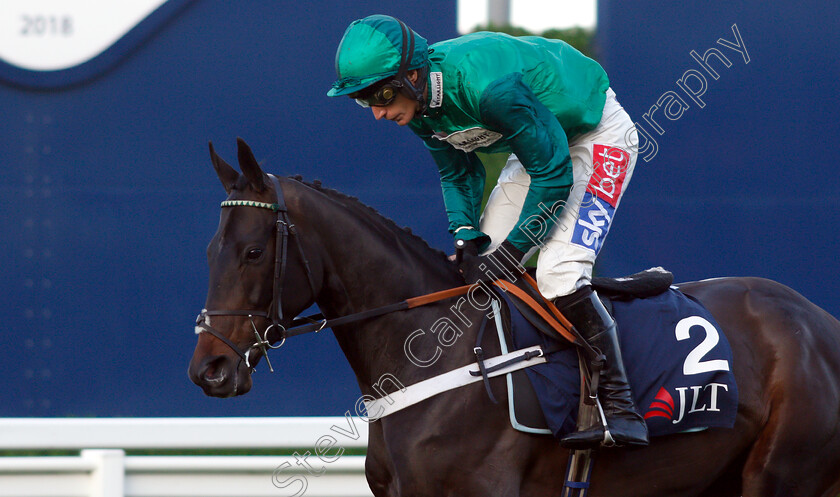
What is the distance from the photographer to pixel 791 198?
5.62 meters

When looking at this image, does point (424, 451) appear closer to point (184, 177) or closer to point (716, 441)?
point (716, 441)

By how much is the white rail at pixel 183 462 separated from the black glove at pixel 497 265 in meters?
1.24

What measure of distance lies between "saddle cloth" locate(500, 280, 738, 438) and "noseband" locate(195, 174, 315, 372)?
0.72 meters

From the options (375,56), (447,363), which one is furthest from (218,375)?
(375,56)

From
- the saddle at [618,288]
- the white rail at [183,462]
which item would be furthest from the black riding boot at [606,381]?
the white rail at [183,462]

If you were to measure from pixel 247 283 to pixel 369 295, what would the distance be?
1.39 feet

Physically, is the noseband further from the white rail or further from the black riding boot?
the white rail

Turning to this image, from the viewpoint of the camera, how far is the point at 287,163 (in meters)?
5.53

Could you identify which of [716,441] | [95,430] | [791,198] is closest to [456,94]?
[716,441]

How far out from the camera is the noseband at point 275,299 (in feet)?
8.66

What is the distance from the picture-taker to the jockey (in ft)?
9.11

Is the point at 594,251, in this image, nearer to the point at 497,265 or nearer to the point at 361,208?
the point at 497,265

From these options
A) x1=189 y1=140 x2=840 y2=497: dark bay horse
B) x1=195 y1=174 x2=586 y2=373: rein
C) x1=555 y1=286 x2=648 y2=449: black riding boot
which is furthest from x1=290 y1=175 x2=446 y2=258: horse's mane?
x1=555 y1=286 x2=648 y2=449: black riding boot

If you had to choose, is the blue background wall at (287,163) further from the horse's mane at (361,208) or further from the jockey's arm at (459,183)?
the horse's mane at (361,208)
